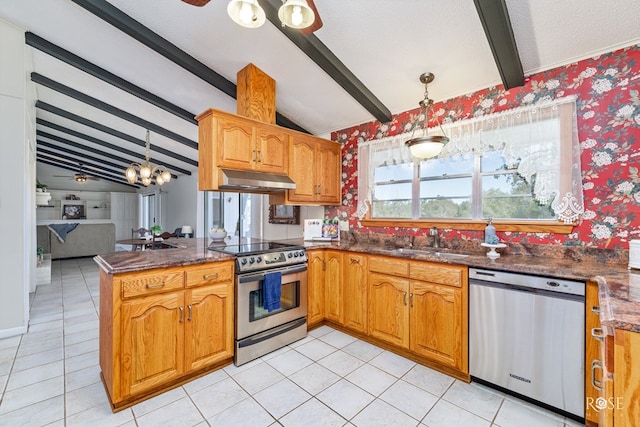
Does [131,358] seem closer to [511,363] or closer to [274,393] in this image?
[274,393]

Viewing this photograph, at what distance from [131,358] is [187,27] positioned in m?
2.64

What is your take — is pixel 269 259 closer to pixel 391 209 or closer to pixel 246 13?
pixel 391 209

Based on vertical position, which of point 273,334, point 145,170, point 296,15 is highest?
point 296,15

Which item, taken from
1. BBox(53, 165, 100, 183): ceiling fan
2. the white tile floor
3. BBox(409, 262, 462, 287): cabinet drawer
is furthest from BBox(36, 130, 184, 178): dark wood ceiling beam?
BBox(409, 262, 462, 287): cabinet drawer

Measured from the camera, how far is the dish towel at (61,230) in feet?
22.3

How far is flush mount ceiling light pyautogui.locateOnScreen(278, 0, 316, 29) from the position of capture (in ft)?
4.43

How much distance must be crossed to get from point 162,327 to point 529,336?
2.45 metres

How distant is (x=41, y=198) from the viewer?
5512mm

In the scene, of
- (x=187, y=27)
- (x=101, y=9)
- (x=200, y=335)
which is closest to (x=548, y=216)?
(x=200, y=335)

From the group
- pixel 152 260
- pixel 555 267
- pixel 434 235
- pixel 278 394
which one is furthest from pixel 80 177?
pixel 555 267

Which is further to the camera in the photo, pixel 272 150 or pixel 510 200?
pixel 272 150

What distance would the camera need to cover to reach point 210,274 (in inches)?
84.1

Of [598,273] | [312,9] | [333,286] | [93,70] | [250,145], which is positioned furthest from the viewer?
[93,70]

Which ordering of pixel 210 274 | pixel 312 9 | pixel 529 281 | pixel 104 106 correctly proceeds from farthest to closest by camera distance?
1. pixel 104 106
2. pixel 210 274
3. pixel 529 281
4. pixel 312 9
